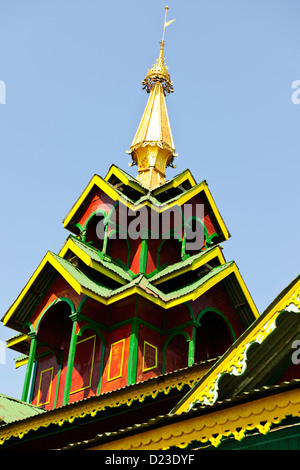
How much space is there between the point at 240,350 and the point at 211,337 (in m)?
11.3

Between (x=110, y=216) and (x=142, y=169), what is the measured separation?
4.61 metres

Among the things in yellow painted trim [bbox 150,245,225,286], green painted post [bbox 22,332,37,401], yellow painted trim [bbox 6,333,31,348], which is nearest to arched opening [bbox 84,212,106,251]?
yellow painted trim [bbox 150,245,225,286]

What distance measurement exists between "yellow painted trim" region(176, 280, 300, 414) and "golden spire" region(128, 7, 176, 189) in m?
16.1

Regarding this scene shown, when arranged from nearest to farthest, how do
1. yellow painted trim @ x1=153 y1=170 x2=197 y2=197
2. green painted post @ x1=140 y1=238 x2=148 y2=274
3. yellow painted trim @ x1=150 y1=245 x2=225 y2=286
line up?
1. yellow painted trim @ x1=150 y1=245 x2=225 y2=286
2. green painted post @ x1=140 y1=238 x2=148 y2=274
3. yellow painted trim @ x1=153 y1=170 x2=197 y2=197

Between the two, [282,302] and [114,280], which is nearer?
[282,302]

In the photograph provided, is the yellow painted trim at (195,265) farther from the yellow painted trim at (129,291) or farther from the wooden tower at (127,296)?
the yellow painted trim at (129,291)

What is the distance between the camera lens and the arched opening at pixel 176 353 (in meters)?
18.5

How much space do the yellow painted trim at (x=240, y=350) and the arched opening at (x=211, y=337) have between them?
410 inches

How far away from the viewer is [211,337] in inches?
789

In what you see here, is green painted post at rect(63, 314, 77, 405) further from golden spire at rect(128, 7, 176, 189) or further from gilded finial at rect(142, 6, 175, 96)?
gilded finial at rect(142, 6, 175, 96)

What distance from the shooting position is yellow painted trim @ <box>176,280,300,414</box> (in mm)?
8766
